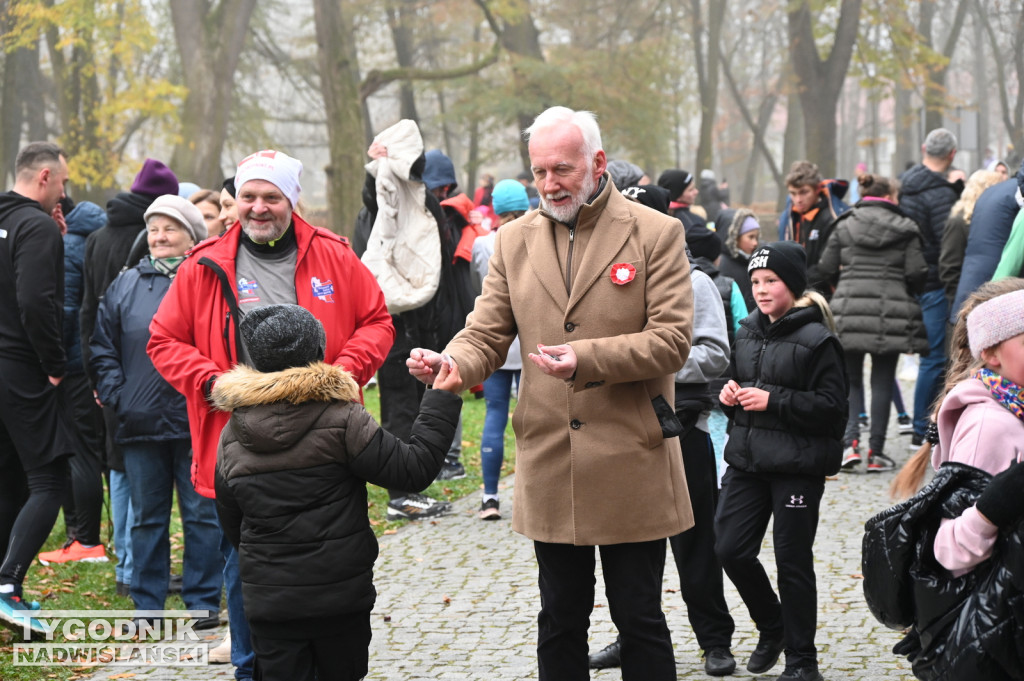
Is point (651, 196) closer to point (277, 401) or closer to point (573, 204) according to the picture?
point (573, 204)

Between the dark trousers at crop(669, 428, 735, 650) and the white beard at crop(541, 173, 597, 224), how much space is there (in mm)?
1646

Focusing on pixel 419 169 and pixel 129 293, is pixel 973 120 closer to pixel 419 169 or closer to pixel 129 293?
pixel 419 169

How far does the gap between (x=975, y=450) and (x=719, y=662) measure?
92.3 inches

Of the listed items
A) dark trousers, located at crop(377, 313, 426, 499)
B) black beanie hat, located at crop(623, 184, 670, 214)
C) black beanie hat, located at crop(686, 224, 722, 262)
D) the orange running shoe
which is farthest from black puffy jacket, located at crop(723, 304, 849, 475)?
the orange running shoe

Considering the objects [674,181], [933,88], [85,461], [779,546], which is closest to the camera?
[779,546]

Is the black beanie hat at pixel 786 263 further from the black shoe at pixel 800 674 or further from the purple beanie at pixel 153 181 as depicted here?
the purple beanie at pixel 153 181

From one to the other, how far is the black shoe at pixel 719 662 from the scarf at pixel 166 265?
3.34 m

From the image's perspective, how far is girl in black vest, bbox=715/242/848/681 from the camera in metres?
5.18

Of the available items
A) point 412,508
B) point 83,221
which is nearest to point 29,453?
point 83,221

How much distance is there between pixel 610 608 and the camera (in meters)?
4.20

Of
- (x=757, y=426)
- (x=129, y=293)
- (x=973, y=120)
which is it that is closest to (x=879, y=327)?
(x=757, y=426)

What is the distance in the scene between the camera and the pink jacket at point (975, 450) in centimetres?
325

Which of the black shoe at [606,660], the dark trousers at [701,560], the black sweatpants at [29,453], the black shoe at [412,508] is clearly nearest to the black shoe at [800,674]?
the dark trousers at [701,560]

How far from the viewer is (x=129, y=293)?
627 centimetres
